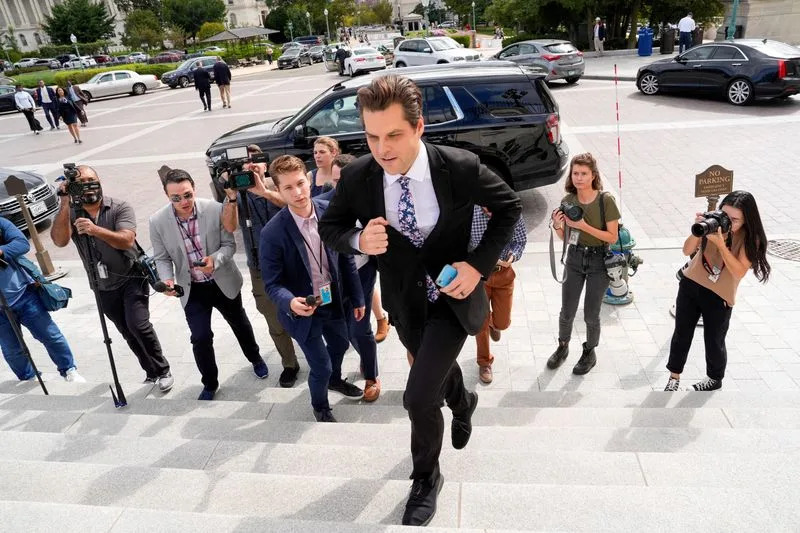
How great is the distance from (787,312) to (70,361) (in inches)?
259

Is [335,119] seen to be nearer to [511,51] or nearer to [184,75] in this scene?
[511,51]

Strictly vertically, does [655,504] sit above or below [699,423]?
above

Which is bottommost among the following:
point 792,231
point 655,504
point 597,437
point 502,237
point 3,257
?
point 792,231

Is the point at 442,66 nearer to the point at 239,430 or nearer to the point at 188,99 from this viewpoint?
the point at 239,430

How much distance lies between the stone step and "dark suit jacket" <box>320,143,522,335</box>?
0.78 m

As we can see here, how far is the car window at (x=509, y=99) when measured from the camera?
298 inches

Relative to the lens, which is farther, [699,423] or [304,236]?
[304,236]

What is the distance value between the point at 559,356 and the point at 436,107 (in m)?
4.31

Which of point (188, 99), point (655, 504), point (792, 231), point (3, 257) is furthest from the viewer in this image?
point (188, 99)

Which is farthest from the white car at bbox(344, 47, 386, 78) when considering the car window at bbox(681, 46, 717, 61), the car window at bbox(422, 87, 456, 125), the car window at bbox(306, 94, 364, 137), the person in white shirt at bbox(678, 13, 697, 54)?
the car window at bbox(422, 87, 456, 125)

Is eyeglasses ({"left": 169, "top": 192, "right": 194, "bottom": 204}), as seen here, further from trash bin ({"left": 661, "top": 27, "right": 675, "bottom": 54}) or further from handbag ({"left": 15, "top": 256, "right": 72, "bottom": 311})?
trash bin ({"left": 661, "top": 27, "right": 675, "bottom": 54})

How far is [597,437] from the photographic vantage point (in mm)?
3295

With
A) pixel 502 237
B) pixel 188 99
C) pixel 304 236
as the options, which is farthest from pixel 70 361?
pixel 188 99

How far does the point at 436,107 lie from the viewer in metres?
7.69
